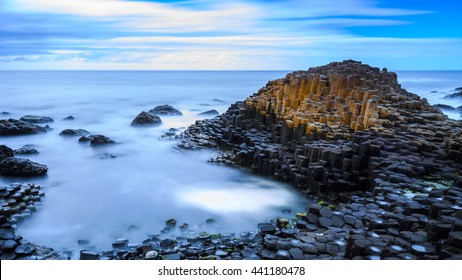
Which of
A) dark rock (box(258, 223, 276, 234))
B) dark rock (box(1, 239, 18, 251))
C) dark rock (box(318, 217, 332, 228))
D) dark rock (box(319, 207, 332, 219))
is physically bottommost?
dark rock (box(1, 239, 18, 251))

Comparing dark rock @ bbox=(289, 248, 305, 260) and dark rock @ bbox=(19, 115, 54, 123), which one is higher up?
dark rock @ bbox=(19, 115, 54, 123)

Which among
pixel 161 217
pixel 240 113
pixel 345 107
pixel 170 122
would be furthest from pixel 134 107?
pixel 161 217

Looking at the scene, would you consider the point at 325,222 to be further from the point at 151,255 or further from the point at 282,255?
the point at 151,255

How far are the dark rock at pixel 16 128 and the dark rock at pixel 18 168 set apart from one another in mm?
4822

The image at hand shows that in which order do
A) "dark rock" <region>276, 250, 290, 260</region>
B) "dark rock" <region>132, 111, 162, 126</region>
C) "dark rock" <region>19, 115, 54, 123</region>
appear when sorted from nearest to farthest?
1. "dark rock" <region>276, 250, 290, 260</region>
2. "dark rock" <region>132, 111, 162, 126</region>
3. "dark rock" <region>19, 115, 54, 123</region>

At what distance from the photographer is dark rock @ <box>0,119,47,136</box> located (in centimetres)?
1377

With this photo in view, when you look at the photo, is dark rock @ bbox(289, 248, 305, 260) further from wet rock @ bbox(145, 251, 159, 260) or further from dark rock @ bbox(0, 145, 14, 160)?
dark rock @ bbox(0, 145, 14, 160)

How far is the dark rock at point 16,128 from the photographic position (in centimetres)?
1377

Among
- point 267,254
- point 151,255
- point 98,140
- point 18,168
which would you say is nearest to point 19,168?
point 18,168

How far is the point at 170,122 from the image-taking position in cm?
A: 1775

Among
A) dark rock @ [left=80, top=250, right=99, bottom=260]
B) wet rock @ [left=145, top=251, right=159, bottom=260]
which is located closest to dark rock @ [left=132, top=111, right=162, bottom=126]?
dark rock @ [left=80, top=250, right=99, bottom=260]

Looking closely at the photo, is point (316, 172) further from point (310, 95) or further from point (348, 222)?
point (310, 95)

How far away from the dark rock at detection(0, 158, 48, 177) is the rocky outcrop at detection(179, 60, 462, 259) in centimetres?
460

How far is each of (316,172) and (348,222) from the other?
293 cm
